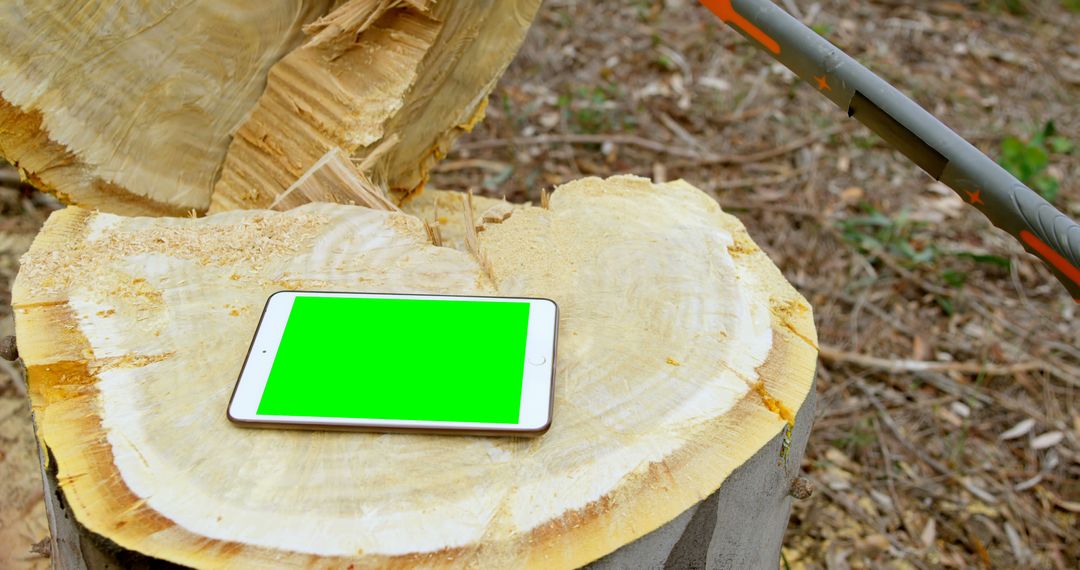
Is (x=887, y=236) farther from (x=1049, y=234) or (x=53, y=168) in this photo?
(x=53, y=168)

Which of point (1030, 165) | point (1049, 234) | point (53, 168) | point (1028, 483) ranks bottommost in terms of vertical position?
point (1028, 483)

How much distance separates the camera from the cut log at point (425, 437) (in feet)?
2.57

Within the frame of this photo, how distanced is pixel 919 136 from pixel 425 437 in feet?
2.47

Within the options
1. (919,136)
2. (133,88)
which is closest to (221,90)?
(133,88)

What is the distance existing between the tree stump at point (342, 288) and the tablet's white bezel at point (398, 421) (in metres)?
0.02

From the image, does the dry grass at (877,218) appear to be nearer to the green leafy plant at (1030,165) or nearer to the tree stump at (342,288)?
the green leafy plant at (1030,165)

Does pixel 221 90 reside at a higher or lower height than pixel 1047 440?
higher

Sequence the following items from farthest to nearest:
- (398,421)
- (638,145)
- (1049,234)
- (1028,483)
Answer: (638,145)
(1028,483)
(1049,234)
(398,421)

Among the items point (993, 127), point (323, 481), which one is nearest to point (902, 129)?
point (323, 481)

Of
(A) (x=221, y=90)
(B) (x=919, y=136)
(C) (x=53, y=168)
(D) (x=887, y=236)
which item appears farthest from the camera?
(D) (x=887, y=236)

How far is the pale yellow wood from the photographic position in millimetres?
1183

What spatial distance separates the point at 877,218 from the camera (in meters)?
2.41

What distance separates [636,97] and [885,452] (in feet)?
5.06

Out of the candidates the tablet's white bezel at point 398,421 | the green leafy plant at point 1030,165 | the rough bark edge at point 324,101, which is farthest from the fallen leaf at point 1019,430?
the rough bark edge at point 324,101
